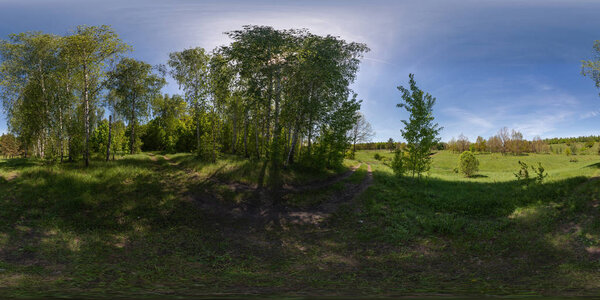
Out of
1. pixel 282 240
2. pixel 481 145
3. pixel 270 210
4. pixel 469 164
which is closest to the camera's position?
pixel 282 240

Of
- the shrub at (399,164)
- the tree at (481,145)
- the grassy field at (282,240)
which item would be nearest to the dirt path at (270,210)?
the grassy field at (282,240)

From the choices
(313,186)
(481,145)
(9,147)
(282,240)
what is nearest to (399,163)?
(313,186)

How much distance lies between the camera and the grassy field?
755 centimetres

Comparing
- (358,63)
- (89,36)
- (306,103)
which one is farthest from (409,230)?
(89,36)

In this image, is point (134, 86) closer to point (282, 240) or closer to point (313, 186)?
point (313, 186)

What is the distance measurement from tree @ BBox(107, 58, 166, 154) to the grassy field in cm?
860

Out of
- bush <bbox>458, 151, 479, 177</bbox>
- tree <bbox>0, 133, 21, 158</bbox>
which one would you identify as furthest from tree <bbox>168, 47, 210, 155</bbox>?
tree <bbox>0, 133, 21, 158</bbox>

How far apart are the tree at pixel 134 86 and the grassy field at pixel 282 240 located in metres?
8.60

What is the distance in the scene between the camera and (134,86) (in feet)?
82.5

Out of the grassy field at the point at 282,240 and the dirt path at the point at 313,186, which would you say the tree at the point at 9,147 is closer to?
the grassy field at the point at 282,240

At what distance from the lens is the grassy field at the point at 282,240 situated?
755 cm

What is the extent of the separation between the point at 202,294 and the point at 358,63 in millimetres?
24724

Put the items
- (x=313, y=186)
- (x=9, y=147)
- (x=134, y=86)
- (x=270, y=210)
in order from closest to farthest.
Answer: (x=270, y=210) → (x=313, y=186) → (x=134, y=86) → (x=9, y=147)

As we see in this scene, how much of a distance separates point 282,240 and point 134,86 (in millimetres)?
22179
